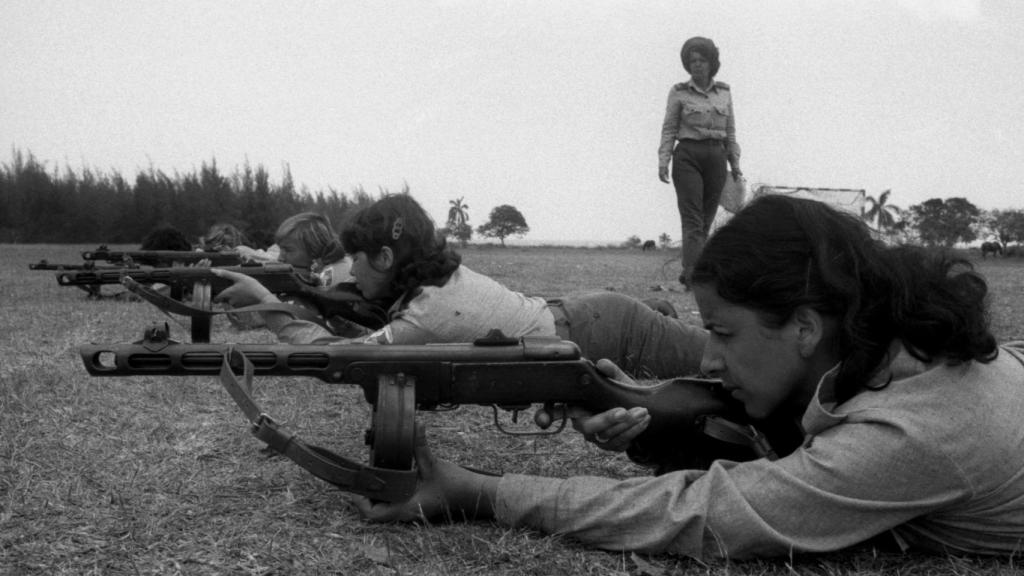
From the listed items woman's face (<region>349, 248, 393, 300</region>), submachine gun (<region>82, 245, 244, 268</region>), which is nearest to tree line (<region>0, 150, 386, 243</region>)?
submachine gun (<region>82, 245, 244, 268</region>)

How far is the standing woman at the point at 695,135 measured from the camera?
1009 cm

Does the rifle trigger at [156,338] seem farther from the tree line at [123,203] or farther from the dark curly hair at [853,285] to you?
the tree line at [123,203]

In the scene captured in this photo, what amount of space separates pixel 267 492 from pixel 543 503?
1106 mm

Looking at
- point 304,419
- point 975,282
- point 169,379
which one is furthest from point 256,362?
point 169,379

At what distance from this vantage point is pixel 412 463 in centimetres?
282

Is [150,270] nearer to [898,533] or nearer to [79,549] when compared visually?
[79,549]

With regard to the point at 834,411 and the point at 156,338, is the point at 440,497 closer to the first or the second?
the point at 156,338

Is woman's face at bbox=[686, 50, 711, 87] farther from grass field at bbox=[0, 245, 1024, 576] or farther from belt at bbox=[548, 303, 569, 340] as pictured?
grass field at bbox=[0, 245, 1024, 576]

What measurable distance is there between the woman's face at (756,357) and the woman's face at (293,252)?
639cm

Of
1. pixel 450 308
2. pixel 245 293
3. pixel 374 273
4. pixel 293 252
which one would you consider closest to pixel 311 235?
pixel 293 252

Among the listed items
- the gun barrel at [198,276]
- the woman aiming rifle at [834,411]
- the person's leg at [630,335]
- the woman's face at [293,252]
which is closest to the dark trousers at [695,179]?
the woman's face at [293,252]

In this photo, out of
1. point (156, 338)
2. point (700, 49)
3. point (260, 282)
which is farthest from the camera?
point (700, 49)

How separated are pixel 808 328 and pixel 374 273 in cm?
288

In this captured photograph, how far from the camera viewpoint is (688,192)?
403 inches
